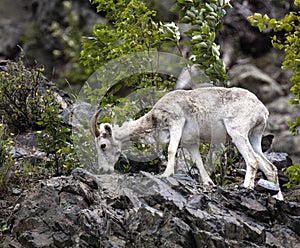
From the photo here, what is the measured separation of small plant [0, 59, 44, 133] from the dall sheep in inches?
152

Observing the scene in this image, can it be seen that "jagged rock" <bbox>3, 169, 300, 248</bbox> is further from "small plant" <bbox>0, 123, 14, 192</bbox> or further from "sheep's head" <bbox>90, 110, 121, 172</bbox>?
"small plant" <bbox>0, 123, 14, 192</bbox>

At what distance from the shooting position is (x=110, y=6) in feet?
42.0

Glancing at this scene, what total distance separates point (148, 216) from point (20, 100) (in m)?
6.89

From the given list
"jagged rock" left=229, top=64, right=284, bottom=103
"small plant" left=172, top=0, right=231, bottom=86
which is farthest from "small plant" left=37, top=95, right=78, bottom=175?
"jagged rock" left=229, top=64, right=284, bottom=103

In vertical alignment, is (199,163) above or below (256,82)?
above

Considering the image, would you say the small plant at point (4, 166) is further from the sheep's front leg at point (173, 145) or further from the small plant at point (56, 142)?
the sheep's front leg at point (173, 145)

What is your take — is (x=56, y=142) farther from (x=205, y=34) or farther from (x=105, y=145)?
(x=205, y=34)

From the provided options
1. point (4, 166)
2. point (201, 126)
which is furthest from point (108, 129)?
point (4, 166)

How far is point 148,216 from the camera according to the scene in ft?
28.9

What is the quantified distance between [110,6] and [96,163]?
11.2 ft

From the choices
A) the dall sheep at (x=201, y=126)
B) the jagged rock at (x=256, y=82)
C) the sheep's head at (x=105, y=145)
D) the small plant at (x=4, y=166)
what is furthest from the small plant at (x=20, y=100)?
the jagged rock at (x=256, y=82)

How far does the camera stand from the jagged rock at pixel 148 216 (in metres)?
8.66

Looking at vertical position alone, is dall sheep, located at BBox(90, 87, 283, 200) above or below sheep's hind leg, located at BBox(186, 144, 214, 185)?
above

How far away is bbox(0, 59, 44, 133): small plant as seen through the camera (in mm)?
14406
